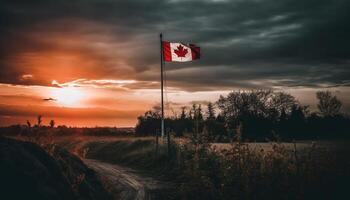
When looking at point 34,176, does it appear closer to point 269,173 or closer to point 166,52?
point 269,173

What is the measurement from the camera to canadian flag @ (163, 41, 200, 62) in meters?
27.0

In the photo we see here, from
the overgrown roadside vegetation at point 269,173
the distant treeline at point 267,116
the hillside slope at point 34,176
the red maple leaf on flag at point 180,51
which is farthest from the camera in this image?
the distant treeline at point 267,116

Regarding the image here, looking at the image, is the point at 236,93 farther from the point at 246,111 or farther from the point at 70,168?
the point at 70,168

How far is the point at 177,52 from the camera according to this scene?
27.2 meters

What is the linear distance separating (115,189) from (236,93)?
224 ft

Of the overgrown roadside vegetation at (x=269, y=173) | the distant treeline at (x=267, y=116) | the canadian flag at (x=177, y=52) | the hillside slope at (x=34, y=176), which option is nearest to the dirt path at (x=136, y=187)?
the overgrown roadside vegetation at (x=269, y=173)

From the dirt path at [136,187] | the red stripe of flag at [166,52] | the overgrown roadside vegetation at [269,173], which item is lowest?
the dirt path at [136,187]

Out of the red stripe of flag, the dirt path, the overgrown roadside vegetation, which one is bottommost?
the dirt path

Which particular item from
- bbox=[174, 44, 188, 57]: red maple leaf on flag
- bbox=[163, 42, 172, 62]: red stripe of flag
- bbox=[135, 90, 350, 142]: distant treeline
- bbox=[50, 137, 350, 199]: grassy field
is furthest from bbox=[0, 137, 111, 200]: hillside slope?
bbox=[135, 90, 350, 142]: distant treeline

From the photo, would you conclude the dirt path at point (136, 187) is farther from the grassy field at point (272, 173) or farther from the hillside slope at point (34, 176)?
the hillside slope at point (34, 176)

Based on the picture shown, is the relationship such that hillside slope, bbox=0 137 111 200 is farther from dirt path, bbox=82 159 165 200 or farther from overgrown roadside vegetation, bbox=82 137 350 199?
overgrown roadside vegetation, bbox=82 137 350 199

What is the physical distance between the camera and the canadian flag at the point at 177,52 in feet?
88.4

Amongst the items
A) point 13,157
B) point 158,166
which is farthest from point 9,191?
point 158,166

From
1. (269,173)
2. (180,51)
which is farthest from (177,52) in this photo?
(269,173)
